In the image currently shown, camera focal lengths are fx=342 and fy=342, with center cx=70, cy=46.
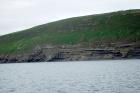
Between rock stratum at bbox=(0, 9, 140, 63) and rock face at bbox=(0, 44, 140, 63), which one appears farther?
rock stratum at bbox=(0, 9, 140, 63)

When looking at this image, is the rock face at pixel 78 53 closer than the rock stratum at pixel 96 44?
Yes

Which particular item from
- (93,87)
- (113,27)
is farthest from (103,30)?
(93,87)

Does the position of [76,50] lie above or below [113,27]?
below

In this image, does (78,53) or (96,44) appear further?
(96,44)

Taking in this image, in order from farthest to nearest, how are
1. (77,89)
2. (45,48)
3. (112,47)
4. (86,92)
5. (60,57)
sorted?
1. (45,48)
2. (60,57)
3. (112,47)
4. (77,89)
5. (86,92)

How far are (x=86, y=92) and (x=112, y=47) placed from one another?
380 ft

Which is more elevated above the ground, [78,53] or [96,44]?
[96,44]

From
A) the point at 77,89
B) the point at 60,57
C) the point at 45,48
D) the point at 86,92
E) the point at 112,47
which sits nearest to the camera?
the point at 86,92

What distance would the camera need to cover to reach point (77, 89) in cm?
5250

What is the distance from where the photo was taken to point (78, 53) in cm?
17075

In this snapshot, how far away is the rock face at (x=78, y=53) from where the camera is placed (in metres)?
156

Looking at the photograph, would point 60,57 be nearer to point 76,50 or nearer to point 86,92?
point 76,50

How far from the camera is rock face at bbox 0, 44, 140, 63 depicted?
155875 millimetres

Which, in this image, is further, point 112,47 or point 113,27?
point 113,27
